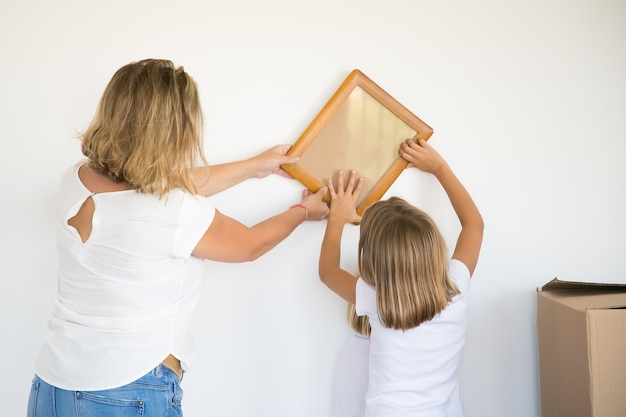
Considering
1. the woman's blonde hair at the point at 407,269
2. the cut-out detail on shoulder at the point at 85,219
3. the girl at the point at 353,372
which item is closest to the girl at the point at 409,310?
the woman's blonde hair at the point at 407,269

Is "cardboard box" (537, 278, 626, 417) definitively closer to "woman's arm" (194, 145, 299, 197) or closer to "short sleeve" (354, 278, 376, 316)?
"short sleeve" (354, 278, 376, 316)

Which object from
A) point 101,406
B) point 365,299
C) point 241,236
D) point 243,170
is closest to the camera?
point 101,406

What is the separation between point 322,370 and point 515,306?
573mm

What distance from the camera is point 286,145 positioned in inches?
63.1

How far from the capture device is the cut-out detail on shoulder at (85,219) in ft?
3.80

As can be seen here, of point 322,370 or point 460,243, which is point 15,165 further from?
point 460,243

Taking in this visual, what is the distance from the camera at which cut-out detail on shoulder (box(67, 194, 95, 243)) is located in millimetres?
1159

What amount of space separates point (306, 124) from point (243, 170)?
22 cm

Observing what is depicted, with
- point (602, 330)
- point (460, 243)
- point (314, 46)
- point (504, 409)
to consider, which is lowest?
point (504, 409)

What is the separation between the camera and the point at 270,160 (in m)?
1.58

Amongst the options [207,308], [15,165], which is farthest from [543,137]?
[15,165]

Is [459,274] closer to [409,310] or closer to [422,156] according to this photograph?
[409,310]

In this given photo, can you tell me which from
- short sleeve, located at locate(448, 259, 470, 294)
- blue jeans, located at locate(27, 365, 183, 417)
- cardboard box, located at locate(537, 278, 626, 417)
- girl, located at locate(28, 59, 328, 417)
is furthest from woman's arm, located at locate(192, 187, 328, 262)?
cardboard box, located at locate(537, 278, 626, 417)

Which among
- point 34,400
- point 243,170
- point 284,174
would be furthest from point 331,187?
point 34,400
